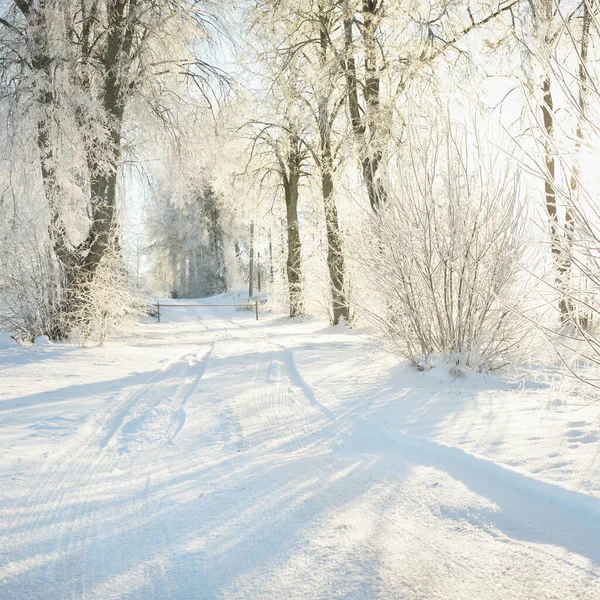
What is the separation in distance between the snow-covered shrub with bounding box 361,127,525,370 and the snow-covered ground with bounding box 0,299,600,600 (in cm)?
57

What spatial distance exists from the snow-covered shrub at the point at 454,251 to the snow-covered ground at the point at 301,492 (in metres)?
0.57

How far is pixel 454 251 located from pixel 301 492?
3.51 metres

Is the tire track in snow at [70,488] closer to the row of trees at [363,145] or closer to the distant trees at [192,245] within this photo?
the row of trees at [363,145]

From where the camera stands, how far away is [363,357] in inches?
293

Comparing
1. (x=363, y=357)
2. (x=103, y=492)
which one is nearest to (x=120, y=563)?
(x=103, y=492)

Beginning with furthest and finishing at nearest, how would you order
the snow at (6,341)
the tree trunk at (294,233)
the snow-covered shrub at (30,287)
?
the tree trunk at (294,233)
the snow-covered shrub at (30,287)
the snow at (6,341)

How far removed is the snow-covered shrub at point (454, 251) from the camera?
5082 mm

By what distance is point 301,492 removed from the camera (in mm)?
2633

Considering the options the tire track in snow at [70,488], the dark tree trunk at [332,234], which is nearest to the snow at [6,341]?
the tire track in snow at [70,488]

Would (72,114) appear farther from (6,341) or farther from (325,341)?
(325,341)

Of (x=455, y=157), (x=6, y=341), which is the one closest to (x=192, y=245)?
(x=6, y=341)

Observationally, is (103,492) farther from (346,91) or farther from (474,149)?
(346,91)

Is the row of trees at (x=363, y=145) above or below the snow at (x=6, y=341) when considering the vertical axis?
above

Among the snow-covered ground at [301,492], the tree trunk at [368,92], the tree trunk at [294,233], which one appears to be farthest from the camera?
the tree trunk at [294,233]
